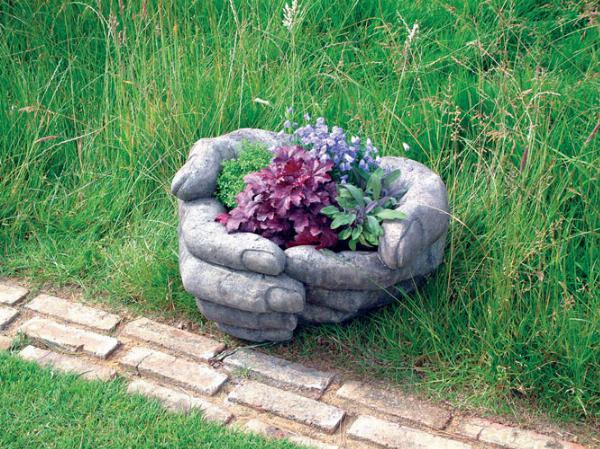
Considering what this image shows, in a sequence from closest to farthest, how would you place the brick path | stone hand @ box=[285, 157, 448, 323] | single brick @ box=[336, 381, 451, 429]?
the brick path < single brick @ box=[336, 381, 451, 429] < stone hand @ box=[285, 157, 448, 323]

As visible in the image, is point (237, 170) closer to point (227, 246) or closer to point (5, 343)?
point (227, 246)

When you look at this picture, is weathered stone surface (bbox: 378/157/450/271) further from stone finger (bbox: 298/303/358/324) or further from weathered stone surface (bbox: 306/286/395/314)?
stone finger (bbox: 298/303/358/324)

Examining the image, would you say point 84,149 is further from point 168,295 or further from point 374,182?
point 374,182

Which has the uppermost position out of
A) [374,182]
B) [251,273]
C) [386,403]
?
[374,182]

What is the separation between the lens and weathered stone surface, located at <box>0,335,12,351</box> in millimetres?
4217

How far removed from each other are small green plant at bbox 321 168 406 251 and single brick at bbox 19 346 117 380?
4.09 feet

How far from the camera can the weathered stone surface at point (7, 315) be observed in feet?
14.5

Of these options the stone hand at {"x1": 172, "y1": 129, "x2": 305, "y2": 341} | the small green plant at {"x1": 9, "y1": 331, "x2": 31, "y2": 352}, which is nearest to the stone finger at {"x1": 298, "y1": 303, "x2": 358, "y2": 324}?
the stone hand at {"x1": 172, "y1": 129, "x2": 305, "y2": 341}

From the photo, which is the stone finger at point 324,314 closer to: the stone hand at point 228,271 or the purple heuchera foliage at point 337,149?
the stone hand at point 228,271

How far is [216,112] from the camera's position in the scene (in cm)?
513

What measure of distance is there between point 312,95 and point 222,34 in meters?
0.81

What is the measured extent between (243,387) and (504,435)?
3.79 ft

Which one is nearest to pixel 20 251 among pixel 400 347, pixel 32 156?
pixel 32 156

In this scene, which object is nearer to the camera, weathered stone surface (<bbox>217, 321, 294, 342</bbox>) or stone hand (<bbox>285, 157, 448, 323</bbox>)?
stone hand (<bbox>285, 157, 448, 323</bbox>)
